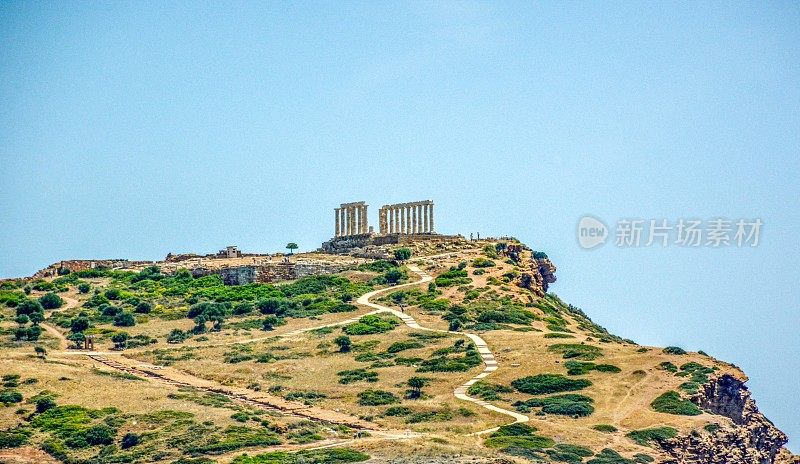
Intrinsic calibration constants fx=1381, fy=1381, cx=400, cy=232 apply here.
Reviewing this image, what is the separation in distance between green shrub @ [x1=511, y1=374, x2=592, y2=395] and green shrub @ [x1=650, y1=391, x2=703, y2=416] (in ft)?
15.7

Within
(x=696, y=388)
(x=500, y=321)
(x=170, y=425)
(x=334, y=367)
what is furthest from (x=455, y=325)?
(x=170, y=425)

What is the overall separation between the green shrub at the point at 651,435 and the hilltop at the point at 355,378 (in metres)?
0.13

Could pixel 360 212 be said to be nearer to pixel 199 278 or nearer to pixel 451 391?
pixel 199 278

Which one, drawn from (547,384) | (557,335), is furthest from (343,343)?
(547,384)

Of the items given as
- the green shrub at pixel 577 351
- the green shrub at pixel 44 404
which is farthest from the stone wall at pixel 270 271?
the green shrub at pixel 44 404

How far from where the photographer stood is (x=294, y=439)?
69.2 metres

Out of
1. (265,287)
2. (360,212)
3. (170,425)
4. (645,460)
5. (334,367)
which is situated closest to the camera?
(645,460)

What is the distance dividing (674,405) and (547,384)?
24.9 ft

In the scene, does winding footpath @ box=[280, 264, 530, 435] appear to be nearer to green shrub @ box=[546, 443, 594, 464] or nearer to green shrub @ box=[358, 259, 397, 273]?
green shrub @ box=[358, 259, 397, 273]

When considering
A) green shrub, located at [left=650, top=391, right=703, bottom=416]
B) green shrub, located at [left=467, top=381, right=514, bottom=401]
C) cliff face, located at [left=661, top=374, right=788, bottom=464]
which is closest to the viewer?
cliff face, located at [left=661, top=374, right=788, bottom=464]

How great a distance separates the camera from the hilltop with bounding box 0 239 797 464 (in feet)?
226

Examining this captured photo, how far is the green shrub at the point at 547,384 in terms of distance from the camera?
7781 centimetres

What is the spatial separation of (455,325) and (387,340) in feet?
18.4

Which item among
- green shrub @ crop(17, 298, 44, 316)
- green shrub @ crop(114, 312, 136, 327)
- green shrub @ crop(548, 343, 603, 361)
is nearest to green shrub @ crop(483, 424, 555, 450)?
green shrub @ crop(548, 343, 603, 361)
